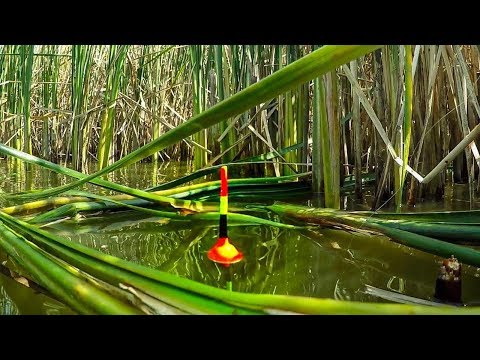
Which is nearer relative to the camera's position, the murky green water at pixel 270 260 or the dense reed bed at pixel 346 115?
the murky green water at pixel 270 260

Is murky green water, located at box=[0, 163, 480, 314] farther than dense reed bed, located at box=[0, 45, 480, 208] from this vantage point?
No

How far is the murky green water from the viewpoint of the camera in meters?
0.83

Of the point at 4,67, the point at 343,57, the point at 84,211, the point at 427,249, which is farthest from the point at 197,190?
the point at 4,67

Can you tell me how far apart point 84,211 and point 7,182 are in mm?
1460

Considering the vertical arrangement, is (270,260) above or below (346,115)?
below

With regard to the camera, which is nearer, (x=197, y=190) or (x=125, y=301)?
(x=125, y=301)

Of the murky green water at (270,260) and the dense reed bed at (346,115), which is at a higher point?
the dense reed bed at (346,115)

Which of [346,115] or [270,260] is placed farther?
[346,115]

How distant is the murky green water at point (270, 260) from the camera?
83 cm

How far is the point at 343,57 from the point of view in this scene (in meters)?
0.52

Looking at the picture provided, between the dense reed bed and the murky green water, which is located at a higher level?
the dense reed bed

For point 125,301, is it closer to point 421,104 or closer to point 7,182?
point 421,104

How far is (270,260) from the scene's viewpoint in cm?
104
